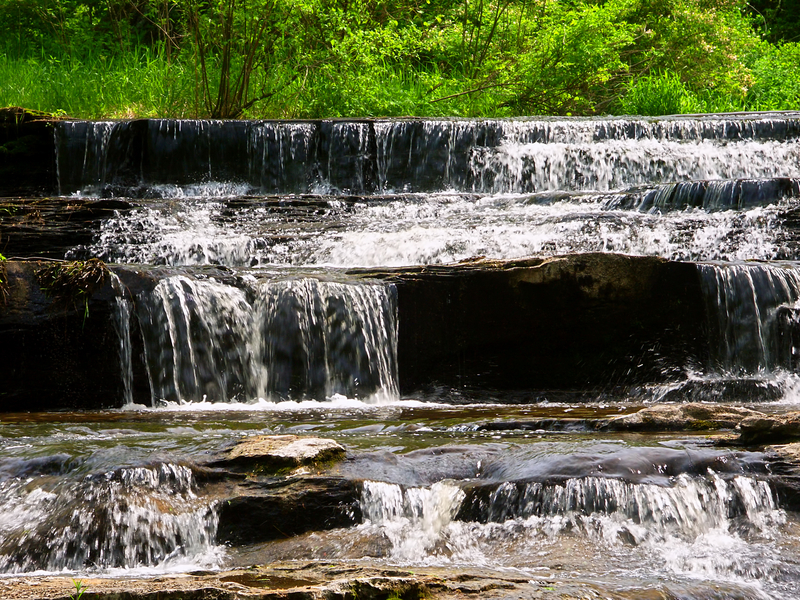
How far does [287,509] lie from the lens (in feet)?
12.9

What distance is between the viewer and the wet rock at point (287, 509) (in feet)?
12.7

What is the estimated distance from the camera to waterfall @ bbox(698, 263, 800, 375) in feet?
23.2

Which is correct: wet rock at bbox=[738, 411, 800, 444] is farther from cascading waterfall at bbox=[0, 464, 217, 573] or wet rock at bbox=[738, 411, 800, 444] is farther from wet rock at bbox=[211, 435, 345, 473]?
cascading waterfall at bbox=[0, 464, 217, 573]

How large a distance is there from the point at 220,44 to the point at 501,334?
7.78m

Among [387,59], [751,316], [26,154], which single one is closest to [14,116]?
[26,154]

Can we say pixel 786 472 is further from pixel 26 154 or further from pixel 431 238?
pixel 26 154

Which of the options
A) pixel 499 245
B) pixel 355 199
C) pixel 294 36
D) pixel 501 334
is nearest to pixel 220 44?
pixel 294 36

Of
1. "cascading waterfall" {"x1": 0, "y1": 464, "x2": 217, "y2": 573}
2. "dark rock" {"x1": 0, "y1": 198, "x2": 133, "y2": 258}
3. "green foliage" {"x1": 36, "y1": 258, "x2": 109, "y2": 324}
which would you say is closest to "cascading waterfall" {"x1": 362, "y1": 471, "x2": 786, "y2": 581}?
"cascading waterfall" {"x1": 0, "y1": 464, "x2": 217, "y2": 573}

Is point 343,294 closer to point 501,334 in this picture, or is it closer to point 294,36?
point 501,334

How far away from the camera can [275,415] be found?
5953 mm

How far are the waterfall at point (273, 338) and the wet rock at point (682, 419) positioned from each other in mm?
2251

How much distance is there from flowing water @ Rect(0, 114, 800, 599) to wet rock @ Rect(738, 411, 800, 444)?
0.21 meters

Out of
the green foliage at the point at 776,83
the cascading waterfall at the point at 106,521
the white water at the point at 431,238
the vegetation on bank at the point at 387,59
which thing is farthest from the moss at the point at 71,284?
the green foliage at the point at 776,83

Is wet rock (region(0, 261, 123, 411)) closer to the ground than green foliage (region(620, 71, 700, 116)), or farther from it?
closer to the ground
